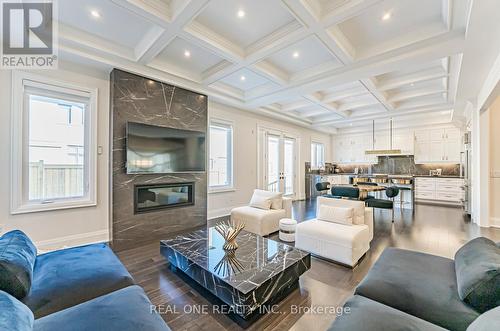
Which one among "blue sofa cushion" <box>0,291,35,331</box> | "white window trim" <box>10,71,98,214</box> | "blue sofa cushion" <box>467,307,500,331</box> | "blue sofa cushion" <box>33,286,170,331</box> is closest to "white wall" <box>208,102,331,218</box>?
"white window trim" <box>10,71,98,214</box>

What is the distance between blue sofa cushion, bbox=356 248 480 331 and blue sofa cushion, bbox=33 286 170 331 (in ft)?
4.58

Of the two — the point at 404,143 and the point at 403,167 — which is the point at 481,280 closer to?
the point at 404,143

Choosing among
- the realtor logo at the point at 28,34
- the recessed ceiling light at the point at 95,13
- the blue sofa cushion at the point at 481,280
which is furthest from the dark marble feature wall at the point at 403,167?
the realtor logo at the point at 28,34

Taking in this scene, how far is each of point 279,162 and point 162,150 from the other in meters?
4.24

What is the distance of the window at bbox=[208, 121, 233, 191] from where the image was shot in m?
5.46

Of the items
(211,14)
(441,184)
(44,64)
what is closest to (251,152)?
(211,14)

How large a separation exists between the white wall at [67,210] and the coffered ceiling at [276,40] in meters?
0.45

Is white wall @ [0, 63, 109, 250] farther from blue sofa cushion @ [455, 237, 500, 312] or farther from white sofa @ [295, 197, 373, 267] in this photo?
blue sofa cushion @ [455, 237, 500, 312]

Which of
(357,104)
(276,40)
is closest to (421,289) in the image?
(276,40)

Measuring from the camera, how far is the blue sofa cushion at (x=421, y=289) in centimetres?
121

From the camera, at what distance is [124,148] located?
367cm

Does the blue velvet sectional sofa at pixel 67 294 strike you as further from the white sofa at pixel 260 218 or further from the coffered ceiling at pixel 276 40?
the coffered ceiling at pixel 276 40

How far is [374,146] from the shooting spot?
8.67 m

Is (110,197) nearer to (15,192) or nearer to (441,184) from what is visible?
(15,192)
